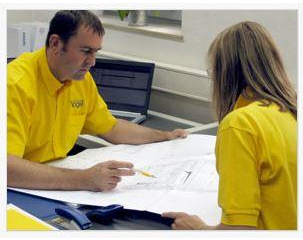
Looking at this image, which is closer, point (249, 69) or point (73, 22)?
point (249, 69)

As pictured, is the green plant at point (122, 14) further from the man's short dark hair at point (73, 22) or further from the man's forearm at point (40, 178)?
the man's forearm at point (40, 178)

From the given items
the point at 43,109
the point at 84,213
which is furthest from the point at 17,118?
the point at 84,213

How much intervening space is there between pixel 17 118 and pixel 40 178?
0.20 metres

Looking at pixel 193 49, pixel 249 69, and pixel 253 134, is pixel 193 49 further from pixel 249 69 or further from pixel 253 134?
pixel 253 134

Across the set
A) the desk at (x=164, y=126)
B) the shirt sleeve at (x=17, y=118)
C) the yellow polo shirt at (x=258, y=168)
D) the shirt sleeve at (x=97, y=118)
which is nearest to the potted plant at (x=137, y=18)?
the desk at (x=164, y=126)

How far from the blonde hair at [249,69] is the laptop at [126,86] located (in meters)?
0.99

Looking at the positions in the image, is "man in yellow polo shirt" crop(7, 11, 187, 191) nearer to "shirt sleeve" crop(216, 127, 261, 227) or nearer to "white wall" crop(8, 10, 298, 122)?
"shirt sleeve" crop(216, 127, 261, 227)

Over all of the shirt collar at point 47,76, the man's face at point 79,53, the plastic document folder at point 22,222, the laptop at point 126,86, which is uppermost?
the man's face at point 79,53

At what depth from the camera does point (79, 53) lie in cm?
153

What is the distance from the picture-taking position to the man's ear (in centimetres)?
154

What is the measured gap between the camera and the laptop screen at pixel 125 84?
2.15 metres

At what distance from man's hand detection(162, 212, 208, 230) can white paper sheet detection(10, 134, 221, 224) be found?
0.04 m

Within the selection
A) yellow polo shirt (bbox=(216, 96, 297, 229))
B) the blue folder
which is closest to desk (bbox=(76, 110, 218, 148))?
the blue folder
